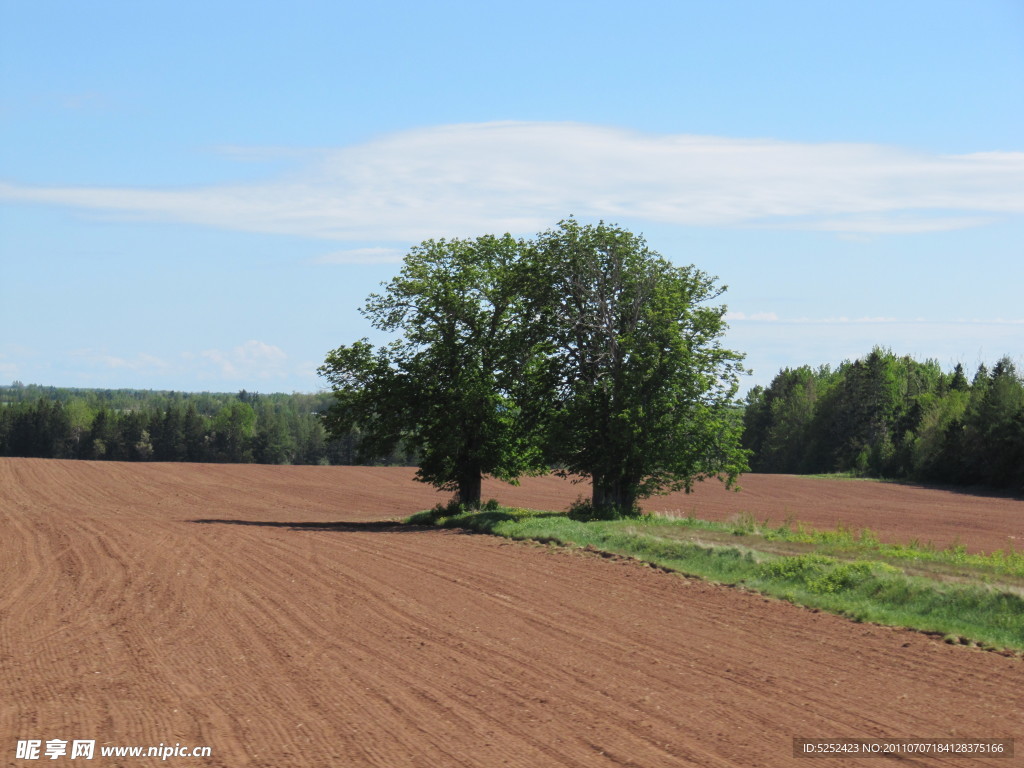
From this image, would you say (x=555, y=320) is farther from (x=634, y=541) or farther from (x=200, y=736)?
(x=200, y=736)

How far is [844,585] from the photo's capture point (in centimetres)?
1805

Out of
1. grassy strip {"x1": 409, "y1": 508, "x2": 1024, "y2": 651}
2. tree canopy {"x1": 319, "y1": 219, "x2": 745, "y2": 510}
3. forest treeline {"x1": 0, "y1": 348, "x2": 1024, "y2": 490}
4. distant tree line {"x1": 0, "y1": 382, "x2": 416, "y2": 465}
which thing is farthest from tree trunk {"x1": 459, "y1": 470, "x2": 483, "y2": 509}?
distant tree line {"x1": 0, "y1": 382, "x2": 416, "y2": 465}

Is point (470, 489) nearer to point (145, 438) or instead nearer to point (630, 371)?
point (630, 371)

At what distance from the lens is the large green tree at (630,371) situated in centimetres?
3259

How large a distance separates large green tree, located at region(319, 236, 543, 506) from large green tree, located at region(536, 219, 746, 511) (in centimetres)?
206

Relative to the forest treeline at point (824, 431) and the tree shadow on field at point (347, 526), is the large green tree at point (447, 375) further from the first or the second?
the forest treeline at point (824, 431)

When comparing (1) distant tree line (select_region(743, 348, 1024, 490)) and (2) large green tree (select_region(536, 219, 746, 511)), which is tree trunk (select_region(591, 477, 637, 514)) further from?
(1) distant tree line (select_region(743, 348, 1024, 490))

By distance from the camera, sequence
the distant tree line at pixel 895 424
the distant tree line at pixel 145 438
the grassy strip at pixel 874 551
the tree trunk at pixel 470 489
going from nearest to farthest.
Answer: the grassy strip at pixel 874 551, the tree trunk at pixel 470 489, the distant tree line at pixel 895 424, the distant tree line at pixel 145 438

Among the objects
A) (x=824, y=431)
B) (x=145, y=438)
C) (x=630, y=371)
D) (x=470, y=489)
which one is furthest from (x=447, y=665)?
(x=145, y=438)

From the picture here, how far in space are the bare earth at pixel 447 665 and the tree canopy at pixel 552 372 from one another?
9.95m

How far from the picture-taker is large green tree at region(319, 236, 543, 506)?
3650 cm

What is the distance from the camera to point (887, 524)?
42.0 meters

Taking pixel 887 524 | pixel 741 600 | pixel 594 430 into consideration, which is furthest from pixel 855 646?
pixel 887 524

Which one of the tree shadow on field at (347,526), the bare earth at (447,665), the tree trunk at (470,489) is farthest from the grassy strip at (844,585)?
the tree trunk at (470,489)
